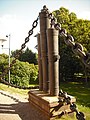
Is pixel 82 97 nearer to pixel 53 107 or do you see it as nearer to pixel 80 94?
pixel 80 94

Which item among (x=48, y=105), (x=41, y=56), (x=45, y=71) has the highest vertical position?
(x=41, y=56)

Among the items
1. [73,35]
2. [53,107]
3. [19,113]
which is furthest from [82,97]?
[53,107]

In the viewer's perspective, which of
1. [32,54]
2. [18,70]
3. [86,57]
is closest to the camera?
[86,57]

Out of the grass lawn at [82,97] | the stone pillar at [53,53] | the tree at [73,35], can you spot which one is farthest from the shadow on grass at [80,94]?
the stone pillar at [53,53]

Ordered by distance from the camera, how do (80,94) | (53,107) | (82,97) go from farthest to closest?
1. (80,94)
2. (82,97)
3. (53,107)

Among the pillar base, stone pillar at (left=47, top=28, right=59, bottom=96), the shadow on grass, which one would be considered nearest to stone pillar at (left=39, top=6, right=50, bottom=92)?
stone pillar at (left=47, top=28, right=59, bottom=96)

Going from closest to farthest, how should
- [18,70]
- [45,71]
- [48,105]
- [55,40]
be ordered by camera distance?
[48,105] < [55,40] < [45,71] < [18,70]

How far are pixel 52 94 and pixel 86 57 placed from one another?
A: 3.06 meters

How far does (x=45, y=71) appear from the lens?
662 centimetres

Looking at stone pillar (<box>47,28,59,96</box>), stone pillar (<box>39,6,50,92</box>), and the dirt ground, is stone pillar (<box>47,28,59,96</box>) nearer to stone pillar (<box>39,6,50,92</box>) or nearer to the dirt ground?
stone pillar (<box>39,6,50,92</box>)

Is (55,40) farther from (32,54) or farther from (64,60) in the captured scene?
(32,54)

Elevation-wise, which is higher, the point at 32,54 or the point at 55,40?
the point at 32,54

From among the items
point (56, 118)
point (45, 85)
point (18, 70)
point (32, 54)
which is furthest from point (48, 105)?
point (32, 54)

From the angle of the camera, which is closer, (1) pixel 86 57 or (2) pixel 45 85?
(1) pixel 86 57
